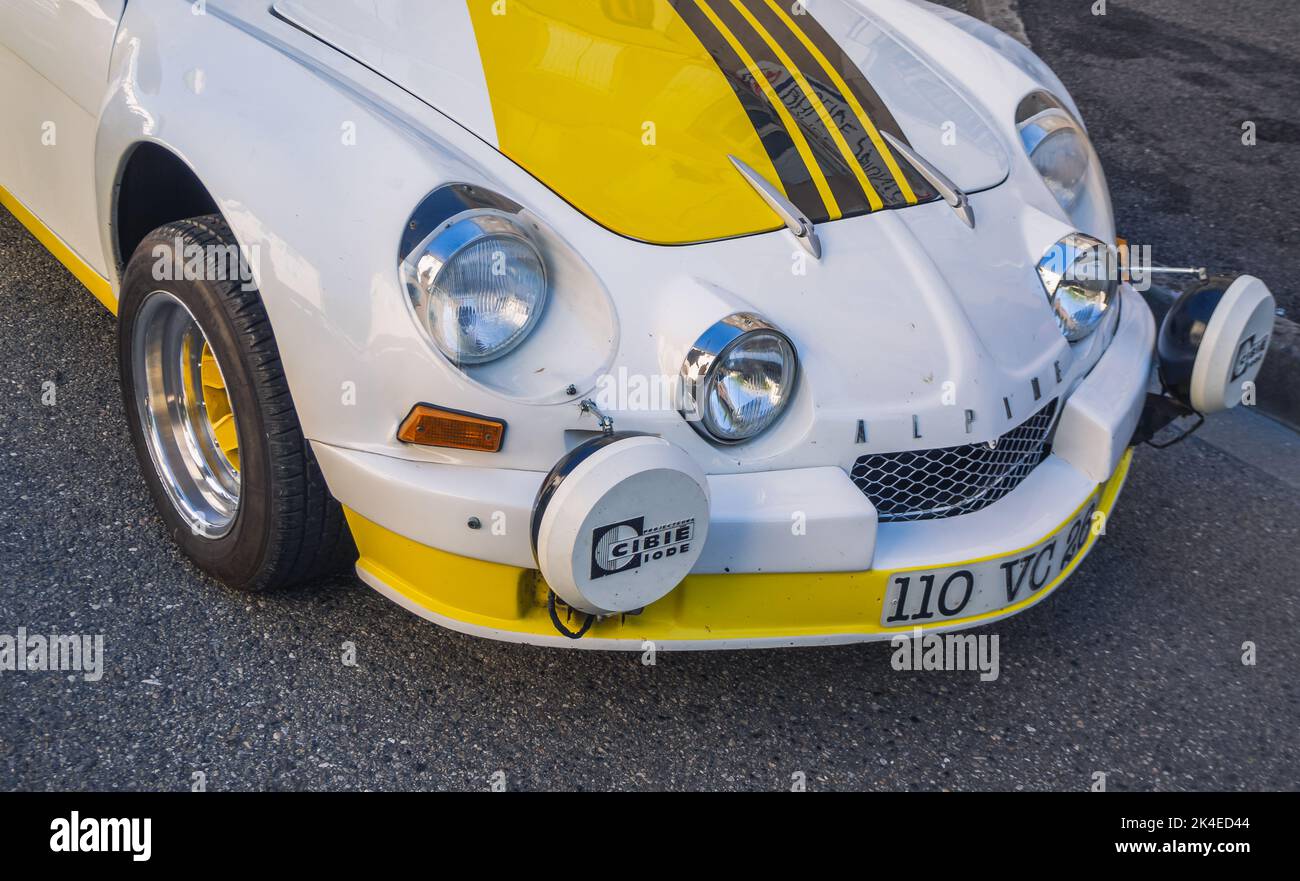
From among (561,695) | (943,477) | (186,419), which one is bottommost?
(561,695)

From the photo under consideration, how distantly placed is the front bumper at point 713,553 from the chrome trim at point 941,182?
587mm

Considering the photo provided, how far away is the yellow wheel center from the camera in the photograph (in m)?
2.43

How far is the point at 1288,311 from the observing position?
143 inches

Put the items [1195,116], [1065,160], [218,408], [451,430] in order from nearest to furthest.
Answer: [451,430]
[218,408]
[1065,160]
[1195,116]

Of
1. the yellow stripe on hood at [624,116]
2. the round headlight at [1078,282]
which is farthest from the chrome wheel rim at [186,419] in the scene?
the round headlight at [1078,282]

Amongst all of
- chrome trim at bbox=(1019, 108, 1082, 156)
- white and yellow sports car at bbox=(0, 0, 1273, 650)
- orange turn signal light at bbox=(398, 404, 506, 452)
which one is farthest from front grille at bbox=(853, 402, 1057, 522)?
chrome trim at bbox=(1019, 108, 1082, 156)

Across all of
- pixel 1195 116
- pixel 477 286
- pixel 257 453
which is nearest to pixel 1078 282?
pixel 477 286

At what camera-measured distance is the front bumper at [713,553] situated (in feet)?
6.21

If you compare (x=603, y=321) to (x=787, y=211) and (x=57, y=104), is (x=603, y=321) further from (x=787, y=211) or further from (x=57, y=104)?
(x=57, y=104)

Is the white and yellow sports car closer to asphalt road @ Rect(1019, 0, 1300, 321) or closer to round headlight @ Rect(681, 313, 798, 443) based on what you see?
round headlight @ Rect(681, 313, 798, 443)

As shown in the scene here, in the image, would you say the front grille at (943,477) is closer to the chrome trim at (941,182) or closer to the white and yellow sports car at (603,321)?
the white and yellow sports car at (603,321)

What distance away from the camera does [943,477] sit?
2105 millimetres

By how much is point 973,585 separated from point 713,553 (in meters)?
0.48
